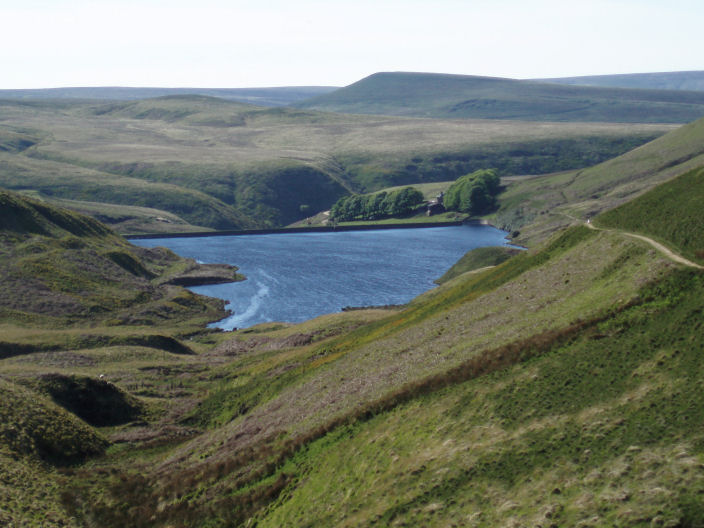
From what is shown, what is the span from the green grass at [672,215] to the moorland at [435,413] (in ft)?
0.99

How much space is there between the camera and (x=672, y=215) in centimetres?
6106

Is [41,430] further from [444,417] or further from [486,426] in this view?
[486,426]

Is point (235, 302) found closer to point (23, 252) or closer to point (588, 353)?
point (23, 252)

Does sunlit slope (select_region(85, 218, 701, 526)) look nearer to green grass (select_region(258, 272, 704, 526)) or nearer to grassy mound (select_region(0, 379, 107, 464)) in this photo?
green grass (select_region(258, 272, 704, 526))

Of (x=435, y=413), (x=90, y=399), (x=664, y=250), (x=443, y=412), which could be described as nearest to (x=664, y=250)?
(x=664, y=250)

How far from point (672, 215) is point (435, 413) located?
121 ft

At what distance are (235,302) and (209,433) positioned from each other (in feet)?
265

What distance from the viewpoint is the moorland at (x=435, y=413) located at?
27.3 m

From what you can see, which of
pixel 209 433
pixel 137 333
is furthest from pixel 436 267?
pixel 209 433

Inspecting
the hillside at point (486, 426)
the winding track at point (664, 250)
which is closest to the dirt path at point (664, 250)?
the winding track at point (664, 250)

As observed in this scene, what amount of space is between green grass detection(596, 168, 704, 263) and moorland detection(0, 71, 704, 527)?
301 millimetres

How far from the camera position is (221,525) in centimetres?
3356

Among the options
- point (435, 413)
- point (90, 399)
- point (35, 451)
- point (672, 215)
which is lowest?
point (90, 399)

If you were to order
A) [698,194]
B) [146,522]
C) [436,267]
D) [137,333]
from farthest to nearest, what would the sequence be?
[436,267] → [137,333] → [698,194] → [146,522]
